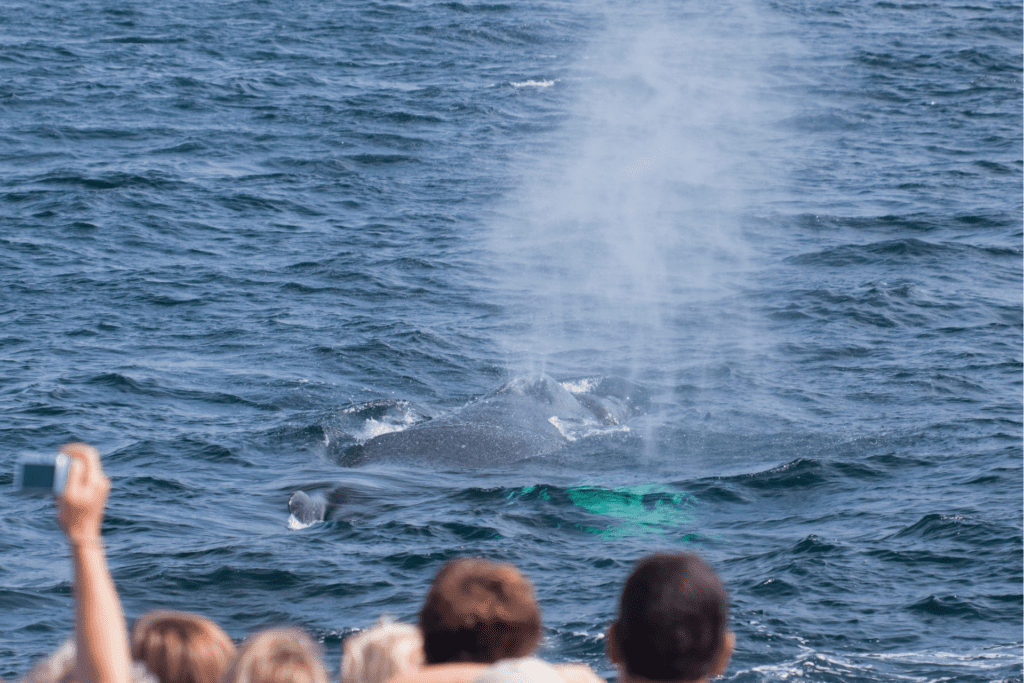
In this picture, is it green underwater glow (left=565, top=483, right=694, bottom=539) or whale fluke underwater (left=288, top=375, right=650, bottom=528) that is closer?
green underwater glow (left=565, top=483, right=694, bottom=539)

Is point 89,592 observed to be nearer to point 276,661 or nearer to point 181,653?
point 181,653

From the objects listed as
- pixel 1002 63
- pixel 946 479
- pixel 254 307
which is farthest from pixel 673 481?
pixel 1002 63

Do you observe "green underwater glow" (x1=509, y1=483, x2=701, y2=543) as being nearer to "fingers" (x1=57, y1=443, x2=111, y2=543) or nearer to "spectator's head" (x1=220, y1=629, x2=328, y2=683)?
"spectator's head" (x1=220, y1=629, x2=328, y2=683)

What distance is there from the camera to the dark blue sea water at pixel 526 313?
13.7 m

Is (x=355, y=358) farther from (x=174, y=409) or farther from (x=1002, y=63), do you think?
(x=1002, y=63)

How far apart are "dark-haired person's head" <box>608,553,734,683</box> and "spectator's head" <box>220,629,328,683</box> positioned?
1.08 meters

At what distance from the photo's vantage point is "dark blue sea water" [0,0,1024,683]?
45.0ft

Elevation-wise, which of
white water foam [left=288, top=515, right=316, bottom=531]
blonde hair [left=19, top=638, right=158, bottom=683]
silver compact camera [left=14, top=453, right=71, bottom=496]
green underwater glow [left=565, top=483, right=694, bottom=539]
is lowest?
green underwater glow [left=565, top=483, right=694, bottom=539]

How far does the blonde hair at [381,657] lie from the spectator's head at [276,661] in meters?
0.18

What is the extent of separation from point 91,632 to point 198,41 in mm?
48334

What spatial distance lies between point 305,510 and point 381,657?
11.2 m

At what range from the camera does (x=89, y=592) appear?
3.94m

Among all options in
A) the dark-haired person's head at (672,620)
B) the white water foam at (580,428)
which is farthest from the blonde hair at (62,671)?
the white water foam at (580,428)

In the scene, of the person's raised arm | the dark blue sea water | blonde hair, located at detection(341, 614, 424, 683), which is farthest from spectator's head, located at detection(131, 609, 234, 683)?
the dark blue sea water
